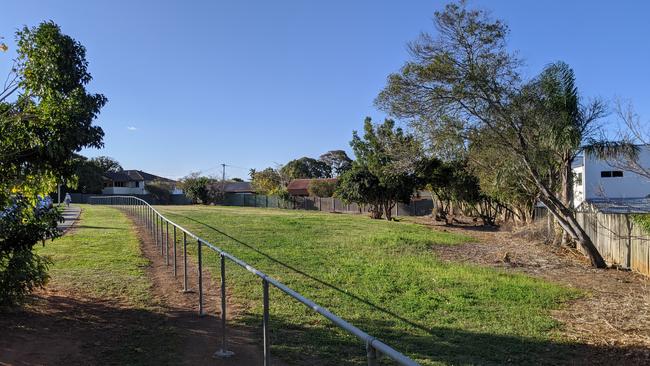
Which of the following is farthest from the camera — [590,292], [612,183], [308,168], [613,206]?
[308,168]

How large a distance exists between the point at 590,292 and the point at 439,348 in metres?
6.32

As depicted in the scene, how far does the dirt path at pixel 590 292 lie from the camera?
7.64 metres

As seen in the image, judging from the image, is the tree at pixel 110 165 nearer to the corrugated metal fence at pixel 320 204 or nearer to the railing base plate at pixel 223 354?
the corrugated metal fence at pixel 320 204

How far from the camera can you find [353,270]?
12.5 metres

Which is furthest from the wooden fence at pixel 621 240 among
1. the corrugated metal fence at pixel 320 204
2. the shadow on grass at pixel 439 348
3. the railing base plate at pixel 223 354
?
the corrugated metal fence at pixel 320 204

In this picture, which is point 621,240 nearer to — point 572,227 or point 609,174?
point 572,227

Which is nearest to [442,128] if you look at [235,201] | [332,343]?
[332,343]

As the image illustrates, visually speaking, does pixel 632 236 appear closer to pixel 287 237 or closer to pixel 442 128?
pixel 442 128

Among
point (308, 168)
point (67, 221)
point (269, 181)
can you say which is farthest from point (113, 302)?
point (308, 168)

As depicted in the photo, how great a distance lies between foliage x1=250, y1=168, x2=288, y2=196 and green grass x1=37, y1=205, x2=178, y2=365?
57.2 m

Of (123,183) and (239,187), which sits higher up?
(123,183)

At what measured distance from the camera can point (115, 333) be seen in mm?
6766

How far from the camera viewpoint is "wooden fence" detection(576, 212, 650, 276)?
14.2 metres

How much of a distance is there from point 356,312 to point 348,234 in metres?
13.3
